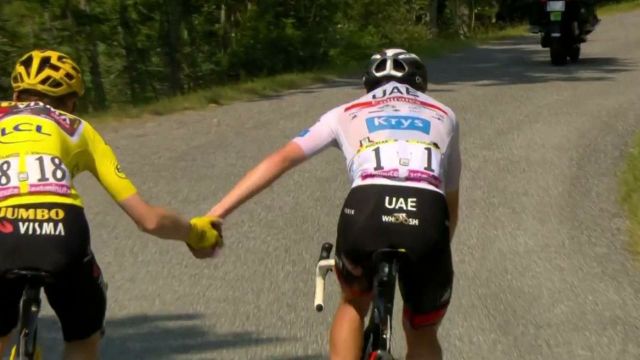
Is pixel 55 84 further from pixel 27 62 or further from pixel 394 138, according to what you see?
pixel 394 138

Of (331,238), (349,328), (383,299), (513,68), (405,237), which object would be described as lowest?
(513,68)

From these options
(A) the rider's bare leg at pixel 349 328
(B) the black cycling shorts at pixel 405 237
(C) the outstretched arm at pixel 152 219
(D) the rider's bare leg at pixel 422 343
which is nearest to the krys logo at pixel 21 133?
(C) the outstretched arm at pixel 152 219

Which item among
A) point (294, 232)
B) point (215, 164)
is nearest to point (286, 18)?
point (215, 164)

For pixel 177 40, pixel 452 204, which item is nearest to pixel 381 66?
pixel 452 204

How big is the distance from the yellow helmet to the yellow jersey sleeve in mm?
208

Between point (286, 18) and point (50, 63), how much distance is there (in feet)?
80.9

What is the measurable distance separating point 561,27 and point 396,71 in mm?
17184

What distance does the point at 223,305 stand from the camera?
793cm

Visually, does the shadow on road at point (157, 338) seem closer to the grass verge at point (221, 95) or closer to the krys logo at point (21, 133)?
the krys logo at point (21, 133)

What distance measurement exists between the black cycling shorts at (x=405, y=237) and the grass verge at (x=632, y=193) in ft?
16.3

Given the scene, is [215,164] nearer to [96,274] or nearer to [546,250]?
[546,250]

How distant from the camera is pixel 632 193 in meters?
11.1

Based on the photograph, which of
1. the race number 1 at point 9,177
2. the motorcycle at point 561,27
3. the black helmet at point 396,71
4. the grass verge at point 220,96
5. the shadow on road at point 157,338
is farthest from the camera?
the motorcycle at point 561,27

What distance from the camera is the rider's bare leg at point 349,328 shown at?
15.2ft
